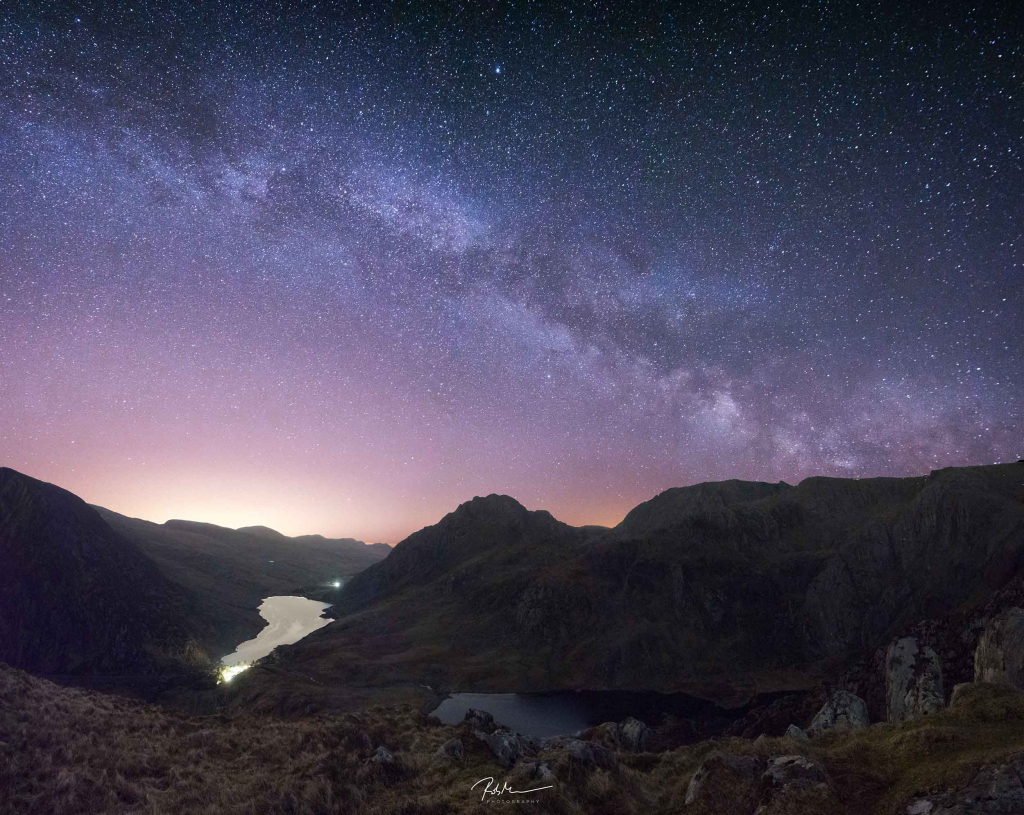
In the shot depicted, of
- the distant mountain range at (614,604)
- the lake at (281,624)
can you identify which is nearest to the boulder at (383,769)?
the distant mountain range at (614,604)

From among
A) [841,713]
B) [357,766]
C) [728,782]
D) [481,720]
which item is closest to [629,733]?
[481,720]

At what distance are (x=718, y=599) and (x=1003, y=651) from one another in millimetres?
85482

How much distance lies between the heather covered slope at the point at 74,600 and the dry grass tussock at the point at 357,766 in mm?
79782

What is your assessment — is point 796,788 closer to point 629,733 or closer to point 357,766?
point 357,766

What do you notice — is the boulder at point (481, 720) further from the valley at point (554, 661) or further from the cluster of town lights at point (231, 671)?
the cluster of town lights at point (231, 671)

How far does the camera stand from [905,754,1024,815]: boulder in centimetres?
792

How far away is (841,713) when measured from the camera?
30359mm

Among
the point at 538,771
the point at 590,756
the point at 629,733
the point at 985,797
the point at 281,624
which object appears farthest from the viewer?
the point at 281,624

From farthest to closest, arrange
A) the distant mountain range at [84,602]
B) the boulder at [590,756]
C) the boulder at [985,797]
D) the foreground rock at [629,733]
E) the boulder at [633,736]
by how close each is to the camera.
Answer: the distant mountain range at [84,602]
the boulder at [633,736]
the foreground rock at [629,733]
the boulder at [590,756]
the boulder at [985,797]

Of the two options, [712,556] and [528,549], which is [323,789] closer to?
[712,556]

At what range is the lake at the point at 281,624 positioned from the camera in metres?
104

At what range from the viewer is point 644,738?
37.0 m

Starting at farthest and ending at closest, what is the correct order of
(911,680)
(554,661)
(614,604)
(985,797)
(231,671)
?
1. (614,604)
2. (554,661)
3. (231,671)
4. (911,680)
5. (985,797)
